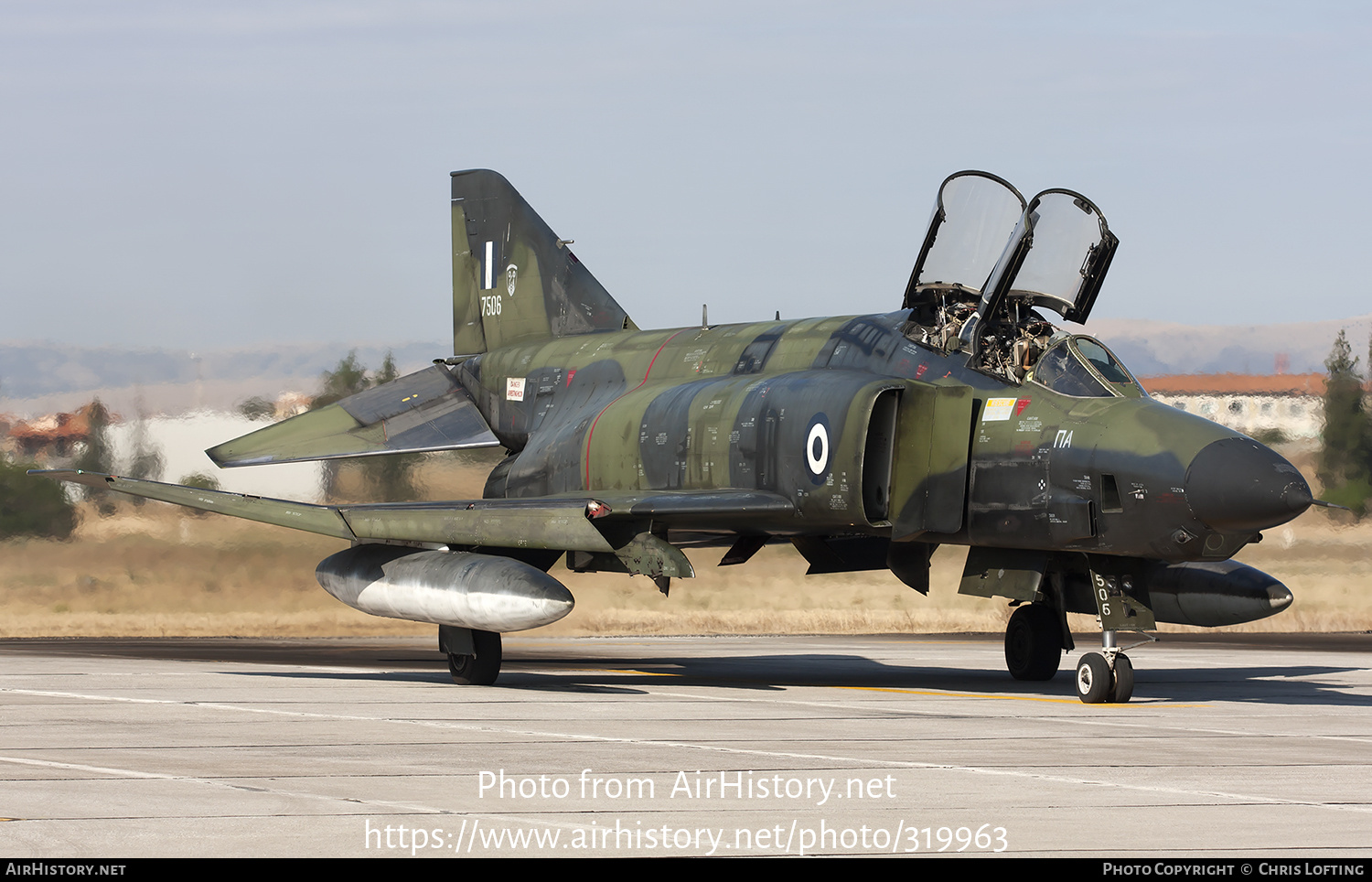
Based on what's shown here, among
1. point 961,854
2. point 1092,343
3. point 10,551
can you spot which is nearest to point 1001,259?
point 1092,343

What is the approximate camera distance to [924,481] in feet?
46.1

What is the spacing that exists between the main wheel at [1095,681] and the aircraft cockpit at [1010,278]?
2.24 meters

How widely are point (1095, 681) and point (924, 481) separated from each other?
7.15ft

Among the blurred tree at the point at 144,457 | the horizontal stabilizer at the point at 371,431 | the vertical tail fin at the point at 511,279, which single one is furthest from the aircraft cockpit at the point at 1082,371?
the blurred tree at the point at 144,457

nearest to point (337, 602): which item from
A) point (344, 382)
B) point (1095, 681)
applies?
point (344, 382)

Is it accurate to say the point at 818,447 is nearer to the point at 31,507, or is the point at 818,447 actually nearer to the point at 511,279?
the point at 511,279

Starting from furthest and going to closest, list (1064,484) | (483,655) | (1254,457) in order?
(483,655)
(1064,484)
(1254,457)

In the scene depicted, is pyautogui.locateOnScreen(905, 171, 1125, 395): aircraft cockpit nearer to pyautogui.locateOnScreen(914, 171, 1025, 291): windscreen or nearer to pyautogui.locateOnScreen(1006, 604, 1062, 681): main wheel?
pyautogui.locateOnScreen(914, 171, 1025, 291): windscreen

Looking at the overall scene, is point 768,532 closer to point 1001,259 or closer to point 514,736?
point 1001,259

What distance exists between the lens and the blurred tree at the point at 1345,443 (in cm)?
2527

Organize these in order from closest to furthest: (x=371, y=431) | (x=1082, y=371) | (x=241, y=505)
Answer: (x=1082, y=371) → (x=241, y=505) → (x=371, y=431)

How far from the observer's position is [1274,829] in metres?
7.05

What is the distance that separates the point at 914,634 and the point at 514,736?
1651 cm

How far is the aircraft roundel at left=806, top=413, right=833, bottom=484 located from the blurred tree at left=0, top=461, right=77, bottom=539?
44.2ft
